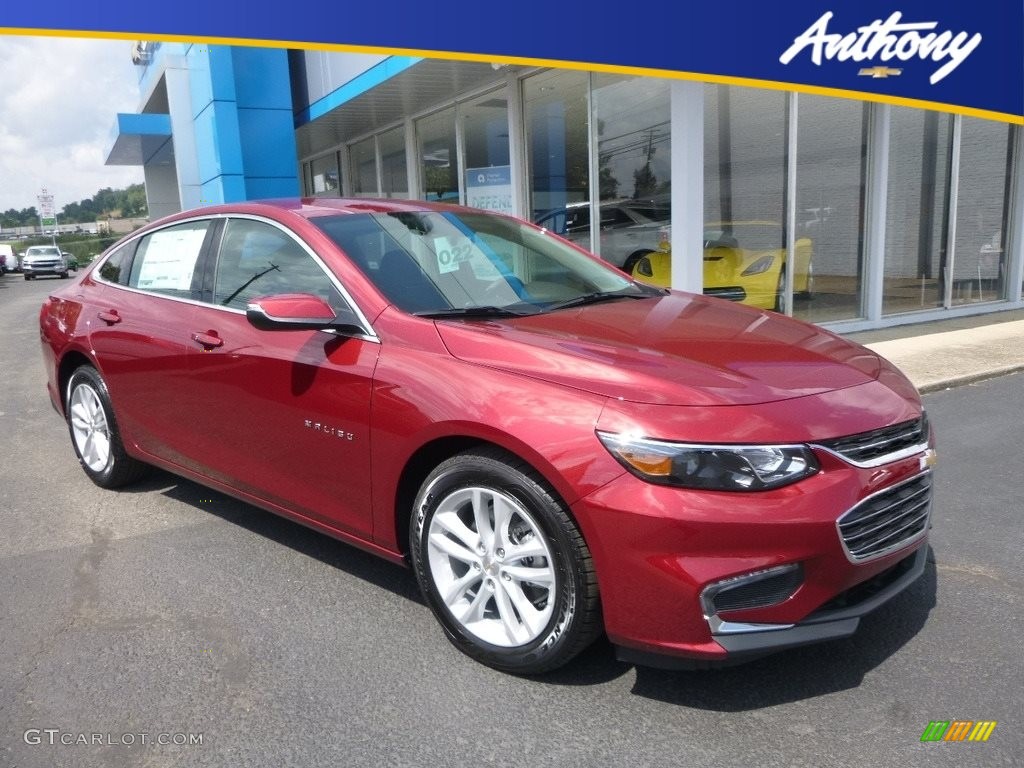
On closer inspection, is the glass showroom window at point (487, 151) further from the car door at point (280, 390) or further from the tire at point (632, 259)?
the car door at point (280, 390)

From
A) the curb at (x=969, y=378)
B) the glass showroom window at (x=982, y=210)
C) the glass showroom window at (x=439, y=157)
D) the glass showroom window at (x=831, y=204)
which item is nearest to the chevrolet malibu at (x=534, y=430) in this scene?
the curb at (x=969, y=378)

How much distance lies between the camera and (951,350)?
9.01 meters

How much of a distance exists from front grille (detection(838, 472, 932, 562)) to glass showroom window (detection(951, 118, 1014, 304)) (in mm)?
10549

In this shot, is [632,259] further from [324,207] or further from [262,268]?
[262,268]

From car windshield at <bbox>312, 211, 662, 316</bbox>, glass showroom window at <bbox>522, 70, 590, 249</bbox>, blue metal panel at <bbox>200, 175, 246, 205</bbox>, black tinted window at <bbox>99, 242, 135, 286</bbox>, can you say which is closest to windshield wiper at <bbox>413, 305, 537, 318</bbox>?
car windshield at <bbox>312, 211, 662, 316</bbox>

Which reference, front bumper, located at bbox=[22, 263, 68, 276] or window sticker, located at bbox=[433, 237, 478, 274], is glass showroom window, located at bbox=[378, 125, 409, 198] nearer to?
window sticker, located at bbox=[433, 237, 478, 274]

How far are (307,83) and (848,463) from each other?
1550 centimetres

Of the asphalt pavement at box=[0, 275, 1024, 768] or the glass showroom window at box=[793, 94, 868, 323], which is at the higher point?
the glass showroom window at box=[793, 94, 868, 323]

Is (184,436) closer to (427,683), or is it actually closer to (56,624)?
(56,624)

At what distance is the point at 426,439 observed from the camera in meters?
2.90

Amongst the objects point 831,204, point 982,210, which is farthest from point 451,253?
point 982,210

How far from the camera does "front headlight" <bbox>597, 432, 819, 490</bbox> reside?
7.98 ft

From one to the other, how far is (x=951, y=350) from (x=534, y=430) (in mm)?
7886

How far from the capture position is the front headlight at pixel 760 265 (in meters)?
10.2
